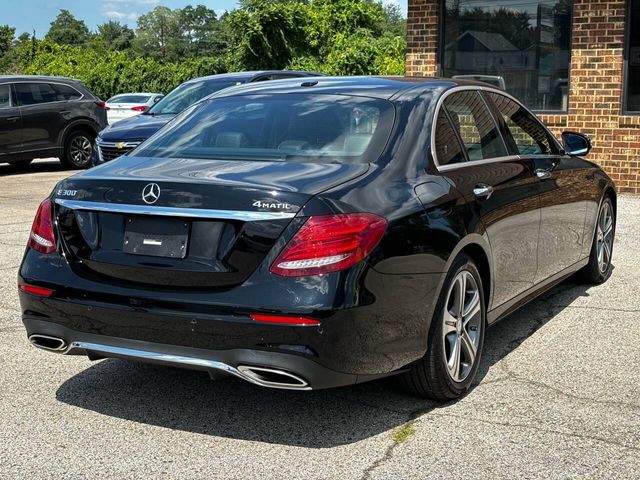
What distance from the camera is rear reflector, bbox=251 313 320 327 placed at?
3807mm

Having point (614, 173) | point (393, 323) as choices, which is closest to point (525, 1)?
point (614, 173)

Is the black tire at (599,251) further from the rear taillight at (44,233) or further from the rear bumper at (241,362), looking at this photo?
the rear taillight at (44,233)

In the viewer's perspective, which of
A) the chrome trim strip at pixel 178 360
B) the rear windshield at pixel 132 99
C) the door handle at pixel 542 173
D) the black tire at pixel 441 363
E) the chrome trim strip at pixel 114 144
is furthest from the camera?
the rear windshield at pixel 132 99

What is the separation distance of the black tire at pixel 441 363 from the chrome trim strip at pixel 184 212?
3.23 feet

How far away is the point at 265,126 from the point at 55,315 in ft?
4.57

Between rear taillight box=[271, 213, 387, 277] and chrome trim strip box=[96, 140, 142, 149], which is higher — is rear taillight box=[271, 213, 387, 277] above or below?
above

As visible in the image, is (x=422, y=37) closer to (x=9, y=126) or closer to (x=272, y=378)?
(x=9, y=126)

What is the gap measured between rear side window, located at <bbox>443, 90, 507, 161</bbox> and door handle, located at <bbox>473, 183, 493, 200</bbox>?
181 mm

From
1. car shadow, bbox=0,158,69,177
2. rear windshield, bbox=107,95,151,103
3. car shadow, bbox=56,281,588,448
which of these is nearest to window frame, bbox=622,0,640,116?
car shadow, bbox=56,281,588,448

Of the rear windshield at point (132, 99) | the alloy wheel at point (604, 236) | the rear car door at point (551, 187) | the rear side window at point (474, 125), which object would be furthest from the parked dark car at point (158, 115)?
the rear windshield at point (132, 99)

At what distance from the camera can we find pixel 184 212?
3.96 meters

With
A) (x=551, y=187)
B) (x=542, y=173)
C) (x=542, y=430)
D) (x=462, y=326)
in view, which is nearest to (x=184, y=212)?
(x=462, y=326)

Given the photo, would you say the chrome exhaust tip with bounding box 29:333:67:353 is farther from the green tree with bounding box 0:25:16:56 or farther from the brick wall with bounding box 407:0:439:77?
the green tree with bounding box 0:25:16:56

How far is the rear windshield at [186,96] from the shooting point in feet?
44.8
